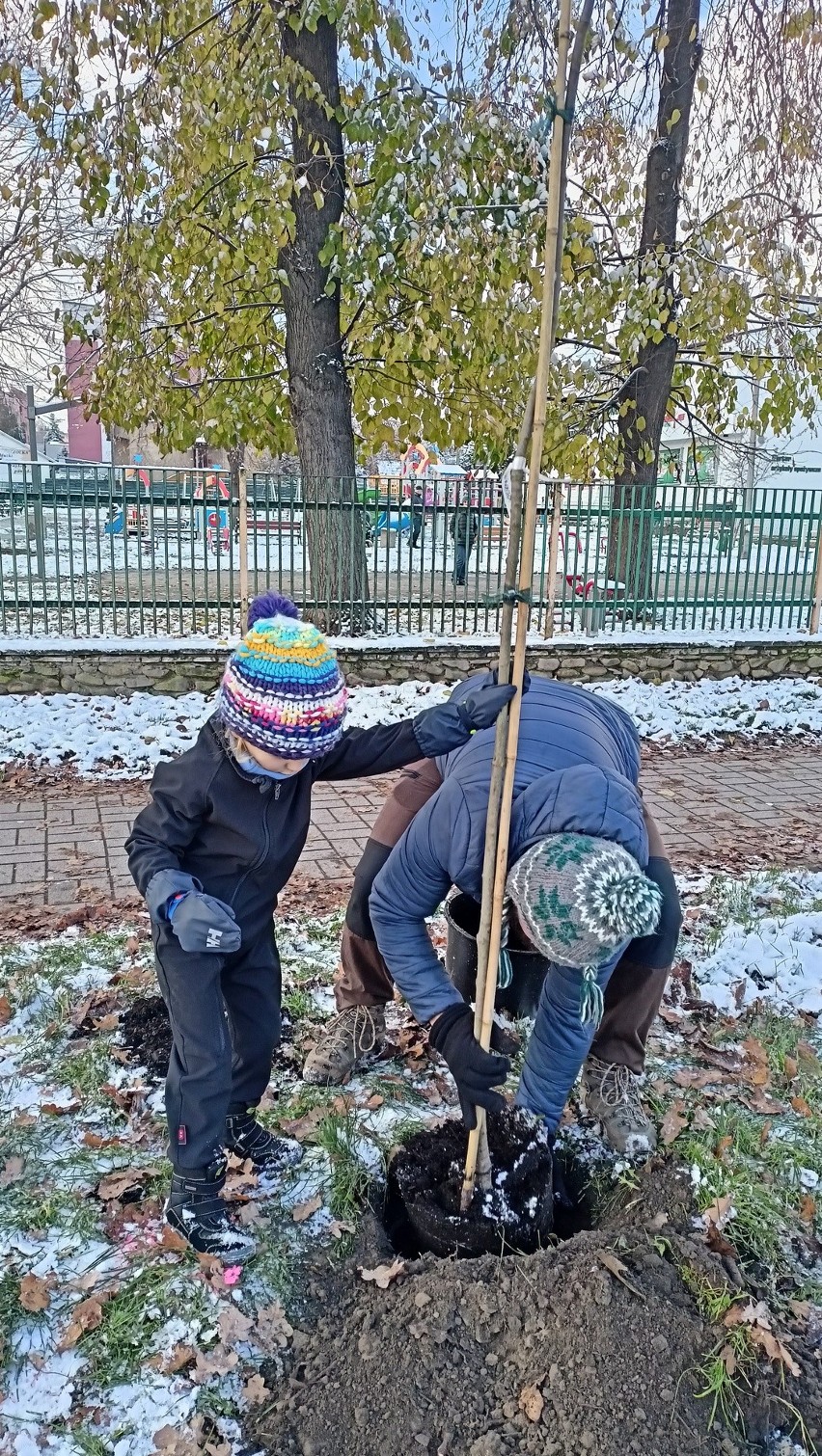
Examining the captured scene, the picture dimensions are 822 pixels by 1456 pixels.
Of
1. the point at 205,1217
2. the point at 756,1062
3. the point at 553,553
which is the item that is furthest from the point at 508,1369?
the point at 553,553

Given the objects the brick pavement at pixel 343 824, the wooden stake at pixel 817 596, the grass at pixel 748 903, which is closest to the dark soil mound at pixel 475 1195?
the grass at pixel 748 903

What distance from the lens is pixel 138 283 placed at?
851 centimetres

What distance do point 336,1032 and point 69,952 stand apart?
1.23 meters

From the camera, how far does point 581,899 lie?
6.39 ft

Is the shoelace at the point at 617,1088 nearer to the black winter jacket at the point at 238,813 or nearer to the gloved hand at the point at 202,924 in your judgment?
the black winter jacket at the point at 238,813

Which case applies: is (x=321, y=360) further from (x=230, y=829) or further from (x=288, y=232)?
(x=230, y=829)

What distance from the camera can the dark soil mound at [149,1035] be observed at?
121 inches

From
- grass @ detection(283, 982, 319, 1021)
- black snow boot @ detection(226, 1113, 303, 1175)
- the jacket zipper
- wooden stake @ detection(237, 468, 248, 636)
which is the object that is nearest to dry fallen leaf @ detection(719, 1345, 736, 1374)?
black snow boot @ detection(226, 1113, 303, 1175)

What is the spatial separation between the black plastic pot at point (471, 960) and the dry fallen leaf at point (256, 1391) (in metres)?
0.97

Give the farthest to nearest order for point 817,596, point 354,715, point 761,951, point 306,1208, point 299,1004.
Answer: point 817,596 < point 354,715 < point 761,951 < point 299,1004 < point 306,1208

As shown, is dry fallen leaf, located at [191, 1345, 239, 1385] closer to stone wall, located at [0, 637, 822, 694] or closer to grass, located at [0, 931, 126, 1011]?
grass, located at [0, 931, 126, 1011]

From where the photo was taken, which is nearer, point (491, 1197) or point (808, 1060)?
point (491, 1197)

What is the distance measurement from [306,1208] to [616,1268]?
0.78 meters

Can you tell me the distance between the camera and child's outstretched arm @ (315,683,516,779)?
2.16 meters
